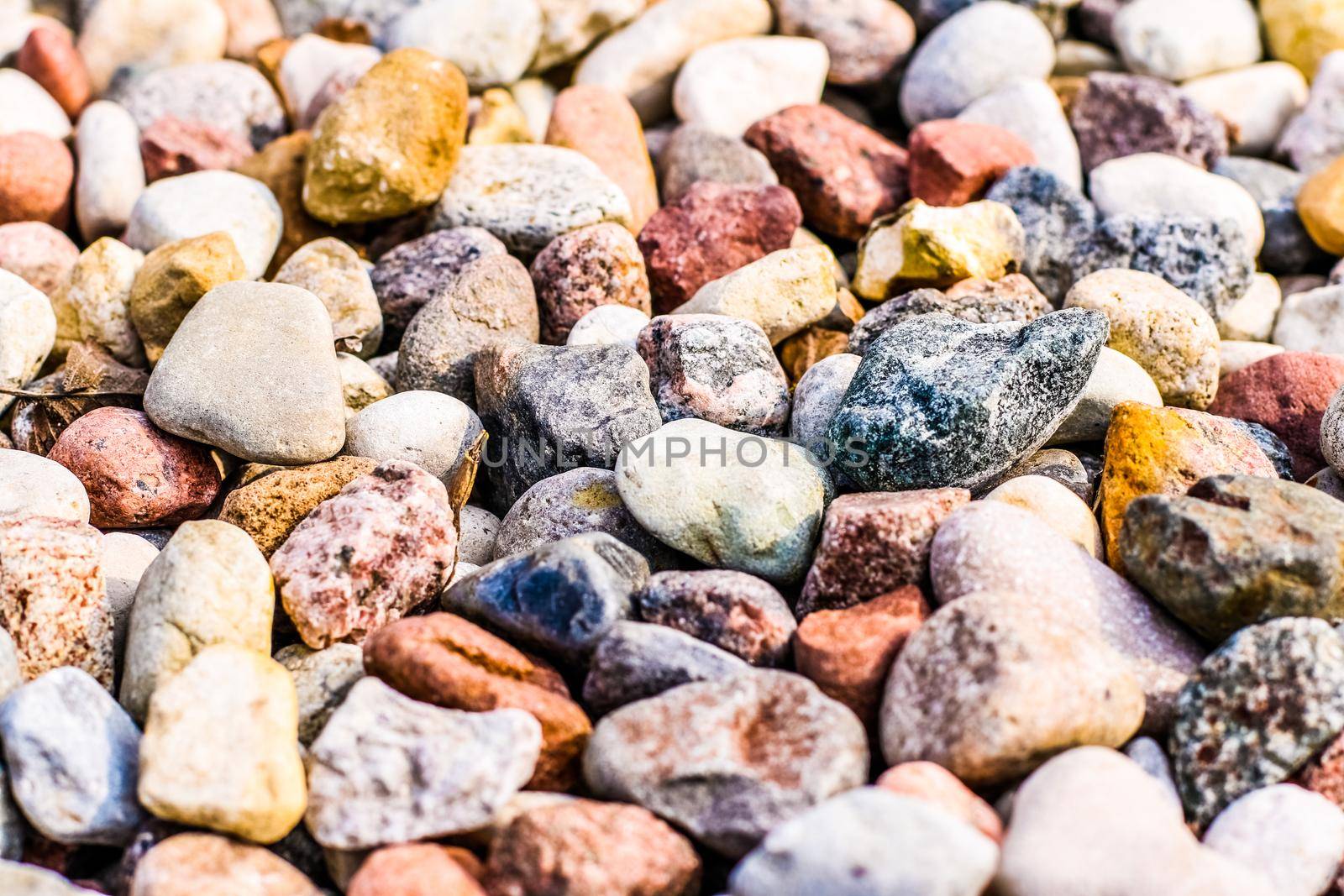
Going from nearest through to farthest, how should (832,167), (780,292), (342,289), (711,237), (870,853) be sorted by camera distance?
(870,853)
(780,292)
(342,289)
(711,237)
(832,167)

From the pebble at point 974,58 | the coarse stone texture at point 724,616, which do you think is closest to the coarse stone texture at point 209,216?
the coarse stone texture at point 724,616

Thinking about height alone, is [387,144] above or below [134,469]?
above

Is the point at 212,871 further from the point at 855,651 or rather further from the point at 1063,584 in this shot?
the point at 1063,584

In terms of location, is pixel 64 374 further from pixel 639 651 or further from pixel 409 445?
pixel 639 651

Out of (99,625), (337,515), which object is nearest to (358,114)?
(337,515)

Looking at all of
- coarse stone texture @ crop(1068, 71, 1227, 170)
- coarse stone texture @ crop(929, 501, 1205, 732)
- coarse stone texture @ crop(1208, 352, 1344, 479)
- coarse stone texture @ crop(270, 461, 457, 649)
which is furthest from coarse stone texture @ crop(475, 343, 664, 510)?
coarse stone texture @ crop(1068, 71, 1227, 170)

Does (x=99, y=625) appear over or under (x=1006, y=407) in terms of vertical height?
under

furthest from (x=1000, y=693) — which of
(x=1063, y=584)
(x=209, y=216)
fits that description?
(x=209, y=216)
